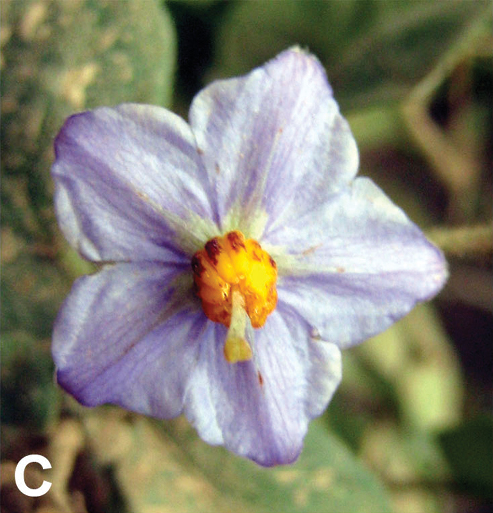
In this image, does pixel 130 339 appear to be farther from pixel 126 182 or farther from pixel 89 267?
pixel 89 267

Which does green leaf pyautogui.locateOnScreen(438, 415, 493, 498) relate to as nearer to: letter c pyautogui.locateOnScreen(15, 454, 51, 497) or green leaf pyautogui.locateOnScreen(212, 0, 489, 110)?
green leaf pyautogui.locateOnScreen(212, 0, 489, 110)

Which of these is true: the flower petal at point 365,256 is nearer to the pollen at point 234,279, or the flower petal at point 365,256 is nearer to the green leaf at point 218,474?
the pollen at point 234,279

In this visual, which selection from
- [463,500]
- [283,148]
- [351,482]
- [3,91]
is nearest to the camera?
[283,148]

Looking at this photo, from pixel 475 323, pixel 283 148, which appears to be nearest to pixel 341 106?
pixel 283 148

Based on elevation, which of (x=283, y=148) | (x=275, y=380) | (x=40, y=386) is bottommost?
(x=40, y=386)

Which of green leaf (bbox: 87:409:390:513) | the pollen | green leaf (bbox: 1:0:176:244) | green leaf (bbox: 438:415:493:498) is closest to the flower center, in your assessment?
the pollen

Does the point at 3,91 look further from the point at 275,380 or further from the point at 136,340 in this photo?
the point at 275,380

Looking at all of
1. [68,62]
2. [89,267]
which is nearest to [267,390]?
[89,267]
